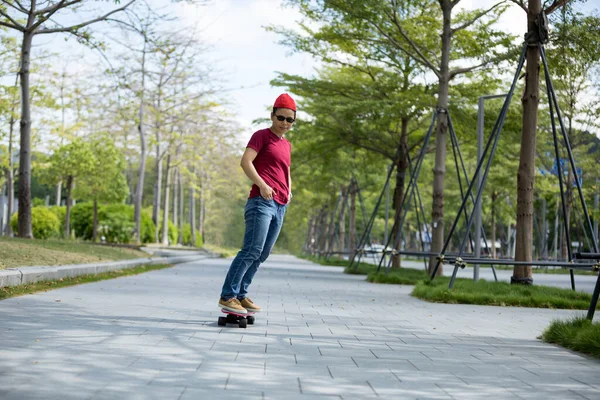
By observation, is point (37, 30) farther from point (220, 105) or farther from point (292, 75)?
point (220, 105)

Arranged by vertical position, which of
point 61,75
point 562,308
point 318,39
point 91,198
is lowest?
point 562,308

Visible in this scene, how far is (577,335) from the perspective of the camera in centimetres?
682

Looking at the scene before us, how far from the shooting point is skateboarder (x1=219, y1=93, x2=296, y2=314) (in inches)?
284

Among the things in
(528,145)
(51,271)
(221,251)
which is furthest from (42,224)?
(528,145)

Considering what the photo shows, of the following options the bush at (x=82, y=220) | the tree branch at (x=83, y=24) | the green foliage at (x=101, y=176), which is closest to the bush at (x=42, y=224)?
the green foliage at (x=101, y=176)

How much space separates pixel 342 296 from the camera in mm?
12945

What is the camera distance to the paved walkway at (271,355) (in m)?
4.43

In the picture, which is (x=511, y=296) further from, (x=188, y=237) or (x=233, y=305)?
(x=188, y=237)

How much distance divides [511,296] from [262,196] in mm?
6597

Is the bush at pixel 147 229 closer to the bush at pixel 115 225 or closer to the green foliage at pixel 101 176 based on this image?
the bush at pixel 115 225

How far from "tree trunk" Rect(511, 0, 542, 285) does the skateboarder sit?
7042mm

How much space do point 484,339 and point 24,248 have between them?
947 cm

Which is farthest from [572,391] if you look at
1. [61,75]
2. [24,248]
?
[61,75]

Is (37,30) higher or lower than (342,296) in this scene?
higher
